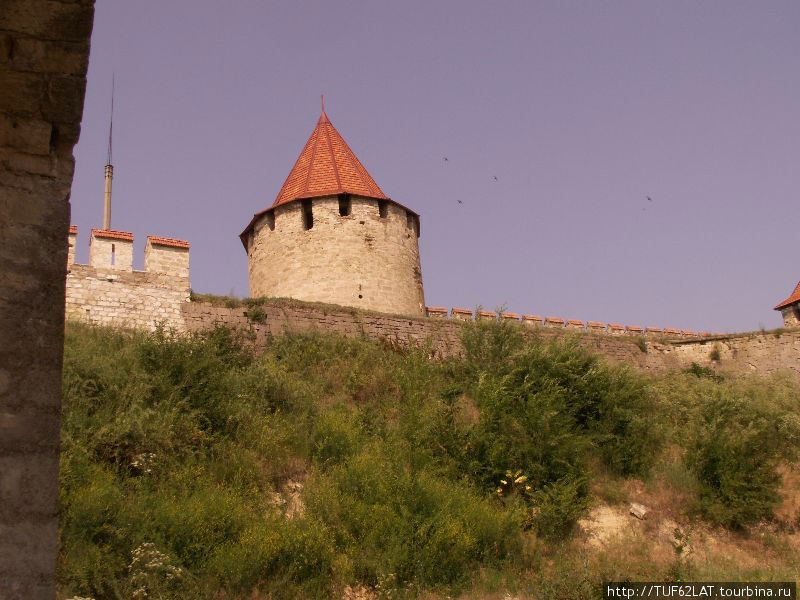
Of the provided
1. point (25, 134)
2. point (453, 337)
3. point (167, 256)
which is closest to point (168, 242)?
point (167, 256)

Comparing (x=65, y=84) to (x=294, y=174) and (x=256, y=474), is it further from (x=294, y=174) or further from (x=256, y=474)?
(x=294, y=174)

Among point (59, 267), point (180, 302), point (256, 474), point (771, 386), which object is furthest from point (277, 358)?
point (59, 267)

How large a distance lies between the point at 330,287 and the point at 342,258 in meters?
0.76

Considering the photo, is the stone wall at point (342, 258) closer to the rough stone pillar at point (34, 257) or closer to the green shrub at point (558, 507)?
the green shrub at point (558, 507)

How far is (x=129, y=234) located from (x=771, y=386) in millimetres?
14079

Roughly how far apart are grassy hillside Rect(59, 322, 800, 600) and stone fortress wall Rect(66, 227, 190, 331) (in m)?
1.23

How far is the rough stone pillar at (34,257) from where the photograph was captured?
341 centimetres

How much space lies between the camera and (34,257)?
3709 mm

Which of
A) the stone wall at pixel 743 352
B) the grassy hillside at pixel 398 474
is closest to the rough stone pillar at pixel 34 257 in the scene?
the grassy hillside at pixel 398 474

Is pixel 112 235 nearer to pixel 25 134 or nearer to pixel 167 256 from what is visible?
pixel 167 256

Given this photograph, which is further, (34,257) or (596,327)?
(596,327)

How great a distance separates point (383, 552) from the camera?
10.0m

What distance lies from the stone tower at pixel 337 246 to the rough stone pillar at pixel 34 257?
52.6 ft

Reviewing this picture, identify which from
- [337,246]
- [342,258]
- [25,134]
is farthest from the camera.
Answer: [337,246]
